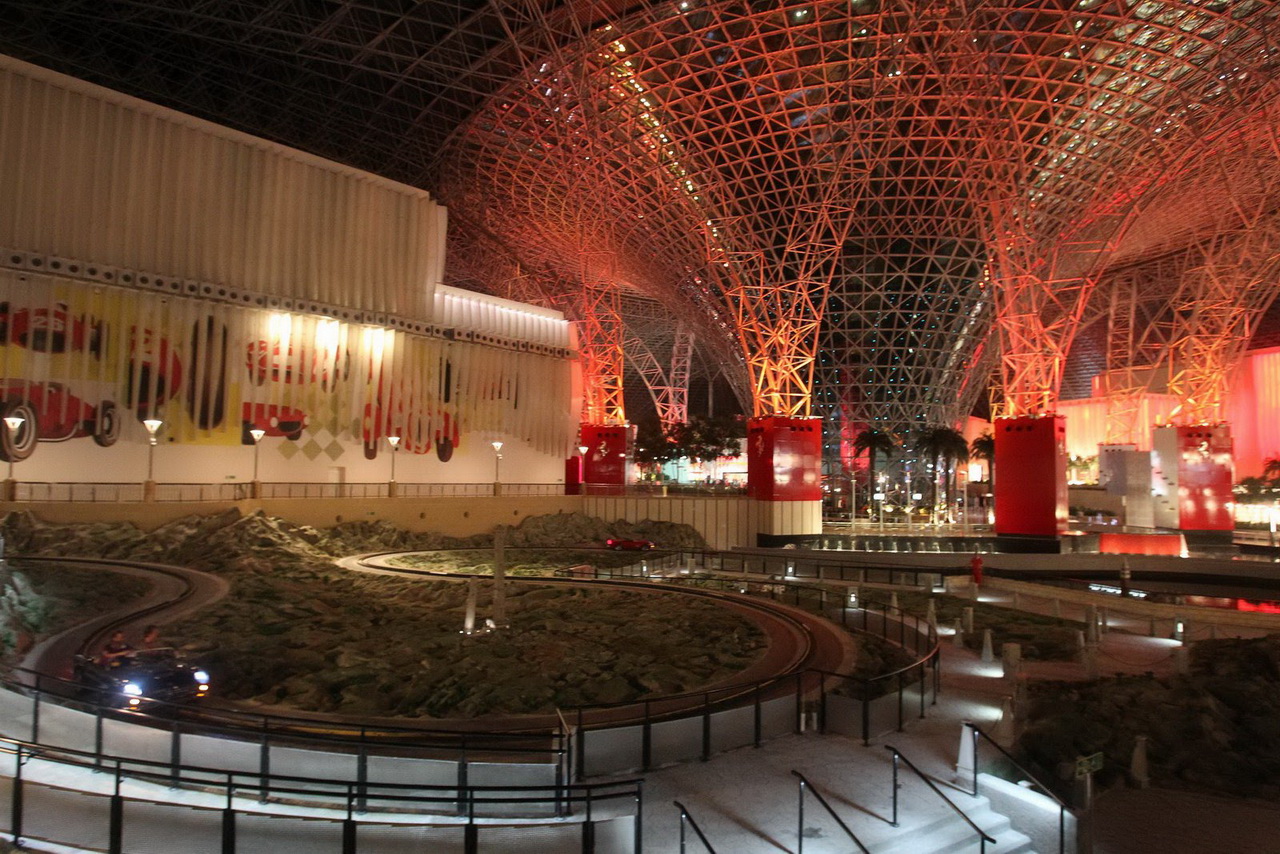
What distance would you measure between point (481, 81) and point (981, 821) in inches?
1599

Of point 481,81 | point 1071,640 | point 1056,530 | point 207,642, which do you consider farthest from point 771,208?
point 207,642

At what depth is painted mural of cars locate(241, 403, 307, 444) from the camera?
127ft

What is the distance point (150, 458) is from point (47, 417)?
3.86m

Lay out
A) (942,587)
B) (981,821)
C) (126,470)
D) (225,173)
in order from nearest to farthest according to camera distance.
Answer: (981,821) < (942,587) < (126,470) < (225,173)

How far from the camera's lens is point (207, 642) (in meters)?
16.1

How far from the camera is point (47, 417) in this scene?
107ft

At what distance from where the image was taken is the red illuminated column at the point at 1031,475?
4038 cm

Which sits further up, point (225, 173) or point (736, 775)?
point (225, 173)

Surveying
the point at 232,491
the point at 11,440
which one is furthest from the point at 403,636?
the point at 11,440

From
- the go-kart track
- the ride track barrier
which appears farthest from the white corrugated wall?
the ride track barrier

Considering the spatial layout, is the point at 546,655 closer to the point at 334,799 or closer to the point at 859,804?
the point at 334,799

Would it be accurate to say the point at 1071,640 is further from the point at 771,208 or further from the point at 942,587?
the point at 771,208

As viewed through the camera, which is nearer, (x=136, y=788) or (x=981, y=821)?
(x=136, y=788)

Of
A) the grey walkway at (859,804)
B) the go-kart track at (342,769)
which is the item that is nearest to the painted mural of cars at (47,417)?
the go-kart track at (342,769)
